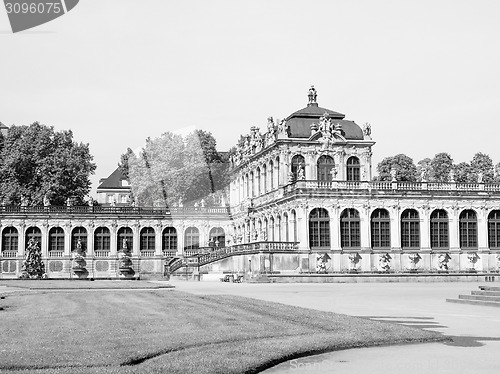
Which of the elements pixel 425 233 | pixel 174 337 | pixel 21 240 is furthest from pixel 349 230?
pixel 174 337

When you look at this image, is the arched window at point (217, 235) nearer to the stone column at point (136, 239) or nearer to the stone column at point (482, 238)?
the stone column at point (136, 239)

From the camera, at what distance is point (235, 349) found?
46.5 feet

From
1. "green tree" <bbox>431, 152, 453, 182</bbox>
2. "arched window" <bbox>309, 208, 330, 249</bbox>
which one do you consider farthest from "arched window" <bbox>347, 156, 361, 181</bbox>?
"green tree" <bbox>431, 152, 453, 182</bbox>

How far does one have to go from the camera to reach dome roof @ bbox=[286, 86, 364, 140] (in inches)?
3031

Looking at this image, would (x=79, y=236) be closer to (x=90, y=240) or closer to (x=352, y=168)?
(x=90, y=240)

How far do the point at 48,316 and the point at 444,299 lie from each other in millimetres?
17629

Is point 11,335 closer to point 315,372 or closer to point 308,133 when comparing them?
point 315,372

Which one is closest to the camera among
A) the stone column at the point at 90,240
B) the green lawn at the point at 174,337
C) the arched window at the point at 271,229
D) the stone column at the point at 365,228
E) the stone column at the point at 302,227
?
the green lawn at the point at 174,337

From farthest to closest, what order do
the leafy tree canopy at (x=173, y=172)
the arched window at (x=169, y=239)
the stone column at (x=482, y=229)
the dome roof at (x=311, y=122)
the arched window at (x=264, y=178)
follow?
the leafy tree canopy at (x=173, y=172)
the arched window at (x=169, y=239)
the arched window at (x=264, y=178)
the dome roof at (x=311, y=122)
the stone column at (x=482, y=229)

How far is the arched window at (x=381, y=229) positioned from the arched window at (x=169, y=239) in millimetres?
28916

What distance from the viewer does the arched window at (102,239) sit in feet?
285

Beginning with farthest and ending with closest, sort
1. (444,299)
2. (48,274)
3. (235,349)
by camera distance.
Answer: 1. (48,274)
2. (444,299)
3. (235,349)

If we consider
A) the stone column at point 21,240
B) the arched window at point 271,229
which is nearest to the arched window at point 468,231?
the arched window at point 271,229

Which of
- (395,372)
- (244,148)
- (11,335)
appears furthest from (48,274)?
(395,372)
